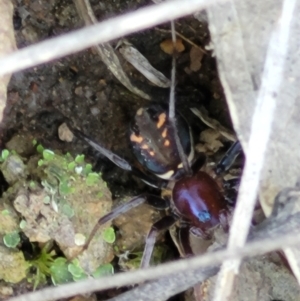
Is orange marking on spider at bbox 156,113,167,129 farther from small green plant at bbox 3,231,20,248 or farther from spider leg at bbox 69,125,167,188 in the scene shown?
small green plant at bbox 3,231,20,248

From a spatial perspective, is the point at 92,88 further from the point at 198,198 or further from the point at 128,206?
the point at 198,198

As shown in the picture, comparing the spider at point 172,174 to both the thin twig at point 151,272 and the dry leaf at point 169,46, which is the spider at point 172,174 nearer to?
the dry leaf at point 169,46

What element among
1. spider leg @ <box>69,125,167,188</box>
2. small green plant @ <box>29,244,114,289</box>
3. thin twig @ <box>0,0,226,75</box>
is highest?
thin twig @ <box>0,0,226,75</box>

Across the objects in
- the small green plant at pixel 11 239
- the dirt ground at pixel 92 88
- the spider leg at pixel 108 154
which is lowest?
the small green plant at pixel 11 239

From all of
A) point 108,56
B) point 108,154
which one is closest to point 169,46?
point 108,56

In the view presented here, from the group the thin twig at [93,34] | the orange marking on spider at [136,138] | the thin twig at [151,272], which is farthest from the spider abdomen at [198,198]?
the thin twig at [93,34]

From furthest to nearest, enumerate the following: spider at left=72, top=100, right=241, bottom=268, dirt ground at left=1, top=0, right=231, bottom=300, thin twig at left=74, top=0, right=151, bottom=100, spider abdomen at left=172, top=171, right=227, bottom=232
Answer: spider abdomen at left=172, top=171, right=227, bottom=232, spider at left=72, top=100, right=241, bottom=268, dirt ground at left=1, top=0, right=231, bottom=300, thin twig at left=74, top=0, right=151, bottom=100

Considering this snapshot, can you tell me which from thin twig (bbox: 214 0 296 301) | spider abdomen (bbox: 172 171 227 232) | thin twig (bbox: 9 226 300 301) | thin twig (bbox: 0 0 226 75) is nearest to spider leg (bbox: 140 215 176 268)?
spider abdomen (bbox: 172 171 227 232)
